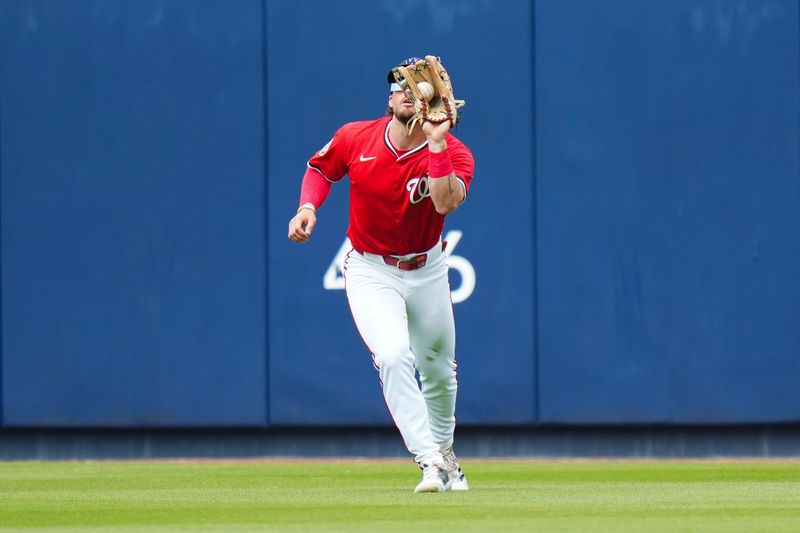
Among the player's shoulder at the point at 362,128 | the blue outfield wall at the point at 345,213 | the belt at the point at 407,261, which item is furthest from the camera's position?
the blue outfield wall at the point at 345,213

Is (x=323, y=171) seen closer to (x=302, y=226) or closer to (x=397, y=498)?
(x=302, y=226)

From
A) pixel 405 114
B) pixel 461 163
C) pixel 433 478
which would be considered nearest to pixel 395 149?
pixel 405 114

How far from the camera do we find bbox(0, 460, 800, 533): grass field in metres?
4.77

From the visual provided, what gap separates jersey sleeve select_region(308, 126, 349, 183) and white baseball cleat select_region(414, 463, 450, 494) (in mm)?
1262

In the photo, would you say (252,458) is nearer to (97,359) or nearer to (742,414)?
(97,359)

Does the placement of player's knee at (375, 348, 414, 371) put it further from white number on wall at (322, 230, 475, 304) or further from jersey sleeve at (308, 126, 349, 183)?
Answer: white number on wall at (322, 230, 475, 304)

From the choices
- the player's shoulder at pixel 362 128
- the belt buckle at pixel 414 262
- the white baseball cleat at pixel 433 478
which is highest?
the player's shoulder at pixel 362 128

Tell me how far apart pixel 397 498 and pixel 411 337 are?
76cm

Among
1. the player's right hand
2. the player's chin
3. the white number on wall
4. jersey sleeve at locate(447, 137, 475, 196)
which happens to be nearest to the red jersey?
jersey sleeve at locate(447, 137, 475, 196)

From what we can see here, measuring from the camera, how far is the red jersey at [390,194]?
6.02m

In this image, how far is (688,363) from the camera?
8594 millimetres

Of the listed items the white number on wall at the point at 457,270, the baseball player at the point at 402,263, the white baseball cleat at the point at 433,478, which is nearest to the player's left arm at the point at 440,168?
the baseball player at the point at 402,263

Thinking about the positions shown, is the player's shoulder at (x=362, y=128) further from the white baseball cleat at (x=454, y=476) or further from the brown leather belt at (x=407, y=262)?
the white baseball cleat at (x=454, y=476)

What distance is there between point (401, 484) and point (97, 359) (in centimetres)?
275
